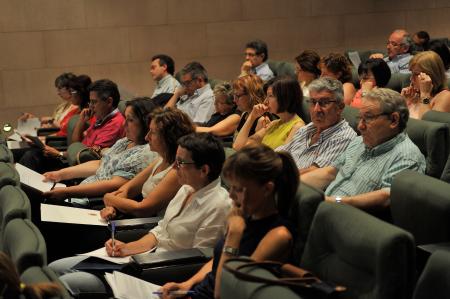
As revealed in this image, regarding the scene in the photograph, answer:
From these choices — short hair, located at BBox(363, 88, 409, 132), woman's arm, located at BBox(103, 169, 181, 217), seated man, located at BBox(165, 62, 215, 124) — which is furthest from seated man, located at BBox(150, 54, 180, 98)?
short hair, located at BBox(363, 88, 409, 132)

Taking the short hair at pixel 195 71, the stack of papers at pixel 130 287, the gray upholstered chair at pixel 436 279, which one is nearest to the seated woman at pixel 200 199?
the stack of papers at pixel 130 287

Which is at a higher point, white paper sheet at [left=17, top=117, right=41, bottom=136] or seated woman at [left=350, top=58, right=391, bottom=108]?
seated woman at [left=350, top=58, right=391, bottom=108]

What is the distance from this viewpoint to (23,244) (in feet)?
8.19

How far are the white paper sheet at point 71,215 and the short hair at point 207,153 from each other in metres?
0.92

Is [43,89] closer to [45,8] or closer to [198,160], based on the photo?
[45,8]

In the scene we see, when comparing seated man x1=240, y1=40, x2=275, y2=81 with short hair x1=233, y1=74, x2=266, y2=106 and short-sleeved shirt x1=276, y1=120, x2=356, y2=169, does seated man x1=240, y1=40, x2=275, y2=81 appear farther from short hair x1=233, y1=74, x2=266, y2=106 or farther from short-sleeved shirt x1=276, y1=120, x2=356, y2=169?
short-sleeved shirt x1=276, y1=120, x2=356, y2=169

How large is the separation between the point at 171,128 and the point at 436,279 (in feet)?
6.85

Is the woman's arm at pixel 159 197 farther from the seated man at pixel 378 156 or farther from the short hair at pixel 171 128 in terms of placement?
the seated man at pixel 378 156

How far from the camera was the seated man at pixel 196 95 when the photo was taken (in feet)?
22.8

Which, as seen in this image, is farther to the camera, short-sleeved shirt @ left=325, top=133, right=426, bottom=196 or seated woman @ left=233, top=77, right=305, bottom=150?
seated woman @ left=233, top=77, right=305, bottom=150

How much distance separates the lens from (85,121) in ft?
21.1

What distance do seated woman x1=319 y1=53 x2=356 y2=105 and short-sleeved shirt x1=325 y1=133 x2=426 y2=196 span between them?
2184mm

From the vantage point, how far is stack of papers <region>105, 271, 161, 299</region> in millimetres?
2930

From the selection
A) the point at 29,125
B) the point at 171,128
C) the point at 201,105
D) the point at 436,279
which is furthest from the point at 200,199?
the point at 29,125
